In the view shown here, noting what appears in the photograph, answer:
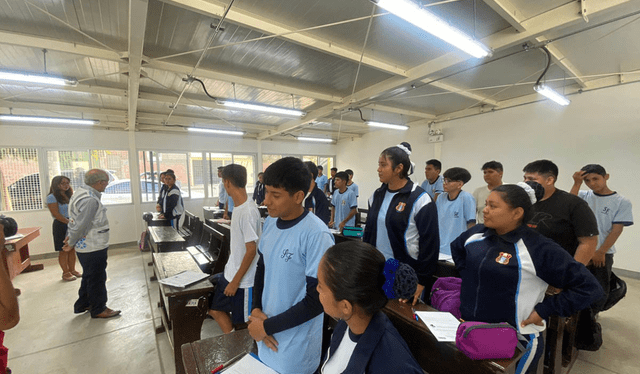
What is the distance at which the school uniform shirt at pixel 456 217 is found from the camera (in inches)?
103

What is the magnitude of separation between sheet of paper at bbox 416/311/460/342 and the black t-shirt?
0.97 m

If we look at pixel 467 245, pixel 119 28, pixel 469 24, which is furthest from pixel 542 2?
pixel 119 28

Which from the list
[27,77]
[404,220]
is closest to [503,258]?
[404,220]

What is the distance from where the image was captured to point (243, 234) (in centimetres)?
165

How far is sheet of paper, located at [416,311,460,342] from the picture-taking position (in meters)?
1.03

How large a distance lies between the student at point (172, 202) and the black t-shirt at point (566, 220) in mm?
4583

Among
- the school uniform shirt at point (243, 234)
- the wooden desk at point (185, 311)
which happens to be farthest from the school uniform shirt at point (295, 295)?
the wooden desk at point (185, 311)

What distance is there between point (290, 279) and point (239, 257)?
2.69ft

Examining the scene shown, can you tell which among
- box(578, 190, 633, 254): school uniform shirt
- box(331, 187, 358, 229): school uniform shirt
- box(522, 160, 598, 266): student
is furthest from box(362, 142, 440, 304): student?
box(331, 187, 358, 229): school uniform shirt

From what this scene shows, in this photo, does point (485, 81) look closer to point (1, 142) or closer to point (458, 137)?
point (458, 137)

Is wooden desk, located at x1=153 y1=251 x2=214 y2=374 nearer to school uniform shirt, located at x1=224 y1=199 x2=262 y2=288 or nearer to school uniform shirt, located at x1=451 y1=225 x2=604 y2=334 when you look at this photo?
school uniform shirt, located at x1=224 y1=199 x2=262 y2=288

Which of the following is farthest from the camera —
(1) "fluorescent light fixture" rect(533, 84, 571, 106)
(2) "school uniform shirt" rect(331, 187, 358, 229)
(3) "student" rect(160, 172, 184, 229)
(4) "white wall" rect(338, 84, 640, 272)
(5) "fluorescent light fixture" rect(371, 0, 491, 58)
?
(2) "school uniform shirt" rect(331, 187, 358, 229)

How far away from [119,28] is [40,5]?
1.74 feet

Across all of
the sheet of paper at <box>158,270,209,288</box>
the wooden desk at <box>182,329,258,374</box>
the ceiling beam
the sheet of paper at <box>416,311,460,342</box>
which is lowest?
the wooden desk at <box>182,329,258,374</box>
